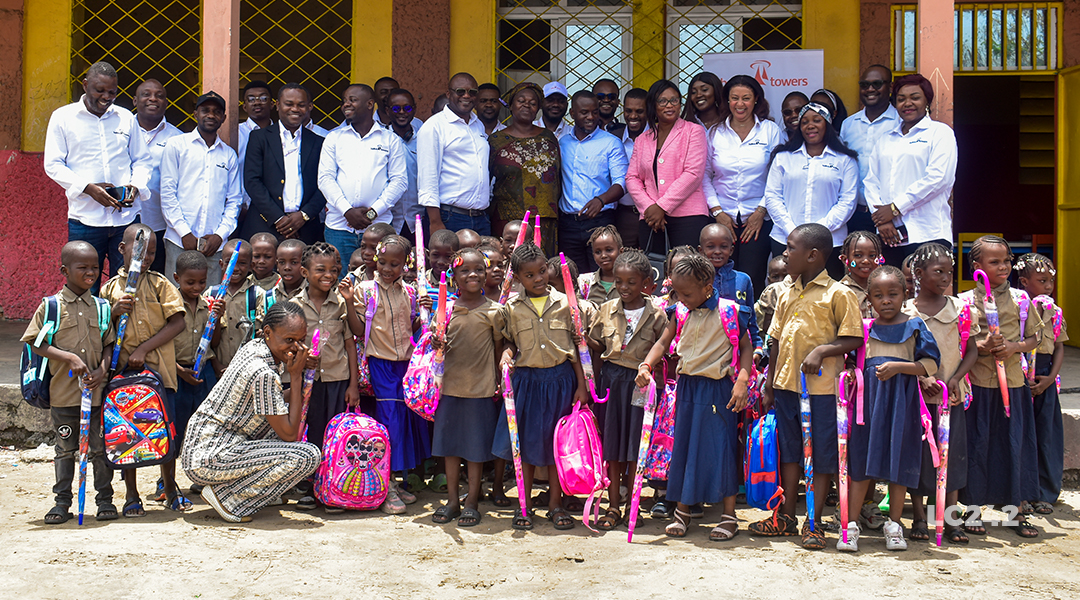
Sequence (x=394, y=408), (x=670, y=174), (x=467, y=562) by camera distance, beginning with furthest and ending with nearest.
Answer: (x=670, y=174) → (x=394, y=408) → (x=467, y=562)

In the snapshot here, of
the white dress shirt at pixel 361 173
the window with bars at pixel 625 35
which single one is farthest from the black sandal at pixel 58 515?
the window with bars at pixel 625 35

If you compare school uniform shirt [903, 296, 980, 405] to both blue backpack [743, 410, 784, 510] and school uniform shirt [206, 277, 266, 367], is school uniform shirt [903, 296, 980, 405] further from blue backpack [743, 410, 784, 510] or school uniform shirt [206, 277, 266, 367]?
school uniform shirt [206, 277, 266, 367]

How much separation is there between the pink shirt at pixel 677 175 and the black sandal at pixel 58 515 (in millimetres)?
3279

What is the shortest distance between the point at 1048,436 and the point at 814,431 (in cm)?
128

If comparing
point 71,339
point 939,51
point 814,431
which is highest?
point 939,51

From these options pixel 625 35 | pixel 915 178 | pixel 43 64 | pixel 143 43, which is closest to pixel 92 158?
pixel 43 64

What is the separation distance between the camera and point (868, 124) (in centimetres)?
567

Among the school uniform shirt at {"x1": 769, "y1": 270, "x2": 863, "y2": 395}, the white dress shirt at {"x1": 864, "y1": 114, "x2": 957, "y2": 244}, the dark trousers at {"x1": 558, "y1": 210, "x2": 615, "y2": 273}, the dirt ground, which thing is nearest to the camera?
the dirt ground

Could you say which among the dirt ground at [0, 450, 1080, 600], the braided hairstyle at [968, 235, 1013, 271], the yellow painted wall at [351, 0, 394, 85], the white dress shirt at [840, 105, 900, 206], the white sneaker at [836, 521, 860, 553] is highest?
the yellow painted wall at [351, 0, 394, 85]

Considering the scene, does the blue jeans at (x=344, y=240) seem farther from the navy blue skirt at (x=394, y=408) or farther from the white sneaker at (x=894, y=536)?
the white sneaker at (x=894, y=536)

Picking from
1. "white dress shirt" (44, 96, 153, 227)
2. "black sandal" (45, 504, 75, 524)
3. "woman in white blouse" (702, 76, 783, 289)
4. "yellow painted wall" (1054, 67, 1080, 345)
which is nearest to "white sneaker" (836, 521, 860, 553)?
"woman in white blouse" (702, 76, 783, 289)

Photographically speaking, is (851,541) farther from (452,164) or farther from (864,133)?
(452,164)

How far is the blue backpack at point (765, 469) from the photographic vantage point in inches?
156

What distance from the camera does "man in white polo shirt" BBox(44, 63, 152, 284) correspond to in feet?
17.5
